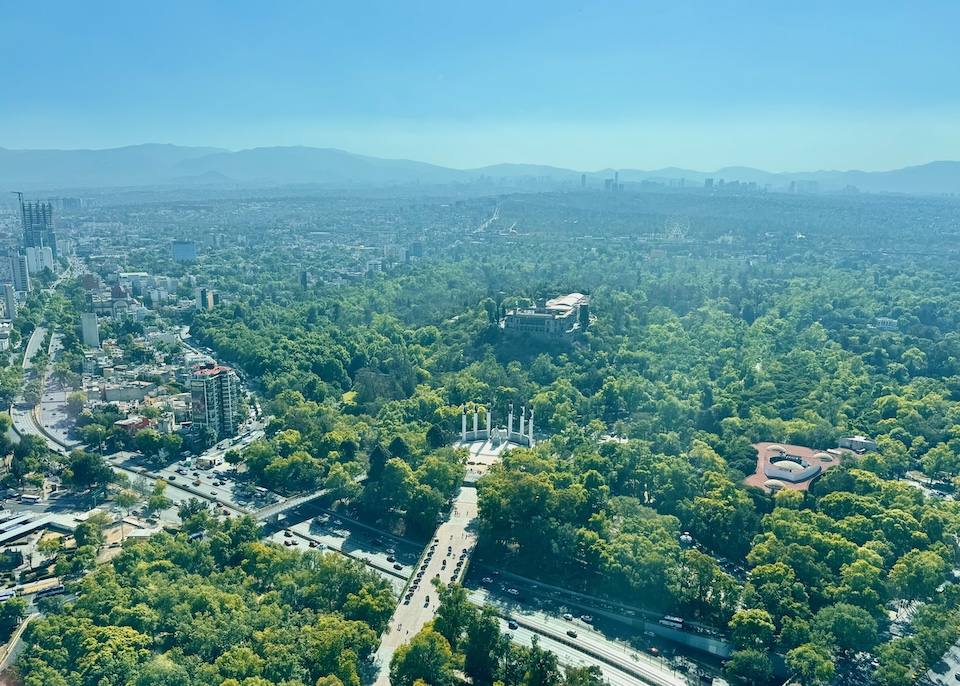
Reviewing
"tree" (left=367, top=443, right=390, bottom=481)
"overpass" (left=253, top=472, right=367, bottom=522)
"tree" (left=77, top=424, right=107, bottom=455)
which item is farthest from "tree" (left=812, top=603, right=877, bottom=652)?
"tree" (left=77, top=424, right=107, bottom=455)

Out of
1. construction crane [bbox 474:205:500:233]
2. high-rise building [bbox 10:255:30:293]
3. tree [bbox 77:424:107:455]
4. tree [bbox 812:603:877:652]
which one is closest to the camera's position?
tree [bbox 812:603:877:652]

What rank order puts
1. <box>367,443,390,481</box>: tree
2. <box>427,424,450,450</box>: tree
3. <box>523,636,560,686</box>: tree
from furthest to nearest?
<box>427,424,450,450</box>: tree → <box>367,443,390,481</box>: tree → <box>523,636,560,686</box>: tree

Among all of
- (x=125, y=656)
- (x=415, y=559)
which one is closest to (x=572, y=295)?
(x=415, y=559)

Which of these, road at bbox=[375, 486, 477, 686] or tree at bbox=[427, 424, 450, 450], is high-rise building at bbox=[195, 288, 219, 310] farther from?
road at bbox=[375, 486, 477, 686]

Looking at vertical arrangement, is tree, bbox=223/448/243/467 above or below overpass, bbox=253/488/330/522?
above

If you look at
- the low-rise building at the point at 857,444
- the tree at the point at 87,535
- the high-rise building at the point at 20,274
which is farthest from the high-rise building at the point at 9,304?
the low-rise building at the point at 857,444

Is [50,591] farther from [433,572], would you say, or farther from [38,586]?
[433,572]

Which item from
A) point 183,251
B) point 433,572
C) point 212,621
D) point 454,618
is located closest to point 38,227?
point 183,251
